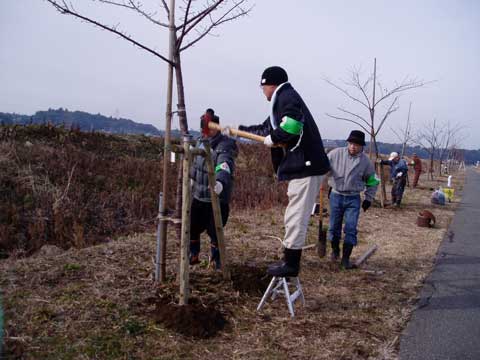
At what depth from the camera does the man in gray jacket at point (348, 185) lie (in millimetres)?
5312

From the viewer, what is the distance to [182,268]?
11.2 ft

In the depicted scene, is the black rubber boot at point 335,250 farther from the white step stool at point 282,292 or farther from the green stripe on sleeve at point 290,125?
the green stripe on sleeve at point 290,125

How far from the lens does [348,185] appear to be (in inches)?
209

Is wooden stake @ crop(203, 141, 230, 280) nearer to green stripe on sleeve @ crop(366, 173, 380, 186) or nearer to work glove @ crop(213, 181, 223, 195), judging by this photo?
work glove @ crop(213, 181, 223, 195)

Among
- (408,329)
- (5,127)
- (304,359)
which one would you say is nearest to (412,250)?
(408,329)

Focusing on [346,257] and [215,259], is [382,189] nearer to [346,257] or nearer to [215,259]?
[346,257]

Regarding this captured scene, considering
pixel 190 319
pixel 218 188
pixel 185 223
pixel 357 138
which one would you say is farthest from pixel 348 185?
pixel 190 319

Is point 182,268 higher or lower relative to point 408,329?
higher

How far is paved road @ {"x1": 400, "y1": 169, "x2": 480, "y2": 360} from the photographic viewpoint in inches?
129

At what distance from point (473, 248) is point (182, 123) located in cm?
597

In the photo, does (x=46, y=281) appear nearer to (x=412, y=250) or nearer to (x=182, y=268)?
(x=182, y=268)

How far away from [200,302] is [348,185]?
259 cm

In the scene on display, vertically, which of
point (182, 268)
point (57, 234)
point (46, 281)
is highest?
point (182, 268)

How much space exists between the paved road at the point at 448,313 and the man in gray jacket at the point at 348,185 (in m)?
1.09
